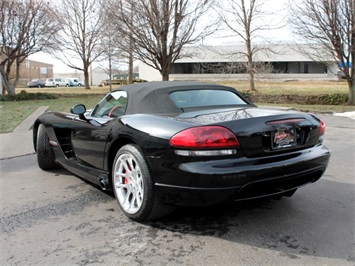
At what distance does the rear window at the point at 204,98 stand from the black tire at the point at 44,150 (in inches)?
92.9

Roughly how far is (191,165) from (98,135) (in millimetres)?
1424

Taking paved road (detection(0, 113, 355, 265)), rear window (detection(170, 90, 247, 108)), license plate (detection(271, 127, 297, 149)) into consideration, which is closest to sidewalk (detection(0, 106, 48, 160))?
paved road (detection(0, 113, 355, 265))

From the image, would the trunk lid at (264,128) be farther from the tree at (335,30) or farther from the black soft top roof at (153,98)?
the tree at (335,30)

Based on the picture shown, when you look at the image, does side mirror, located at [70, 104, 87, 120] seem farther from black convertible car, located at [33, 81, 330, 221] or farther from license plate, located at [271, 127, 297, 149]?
license plate, located at [271, 127, 297, 149]

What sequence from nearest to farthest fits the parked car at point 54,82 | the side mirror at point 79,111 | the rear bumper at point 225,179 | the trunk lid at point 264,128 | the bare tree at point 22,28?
1. the rear bumper at point 225,179
2. the trunk lid at point 264,128
3. the side mirror at point 79,111
4. the bare tree at point 22,28
5. the parked car at point 54,82

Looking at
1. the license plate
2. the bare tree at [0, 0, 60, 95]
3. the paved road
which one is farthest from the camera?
the bare tree at [0, 0, 60, 95]

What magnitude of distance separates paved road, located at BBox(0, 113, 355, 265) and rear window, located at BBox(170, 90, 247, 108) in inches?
44.5

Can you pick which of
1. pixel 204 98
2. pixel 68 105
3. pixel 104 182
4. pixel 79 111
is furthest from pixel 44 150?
pixel 68 105

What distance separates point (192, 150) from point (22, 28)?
23035 millimetres

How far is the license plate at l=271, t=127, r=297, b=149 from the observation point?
302 cm

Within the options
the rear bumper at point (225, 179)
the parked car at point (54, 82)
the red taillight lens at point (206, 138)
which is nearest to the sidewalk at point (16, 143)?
the rear bumper at point (225, 179)

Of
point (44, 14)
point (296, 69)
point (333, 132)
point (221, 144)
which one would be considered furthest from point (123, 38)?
point (296, 69)

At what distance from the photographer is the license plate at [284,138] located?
3.02 meters

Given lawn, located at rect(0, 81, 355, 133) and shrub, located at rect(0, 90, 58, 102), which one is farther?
shrub, located at rect(0, 90, 58, 102)
